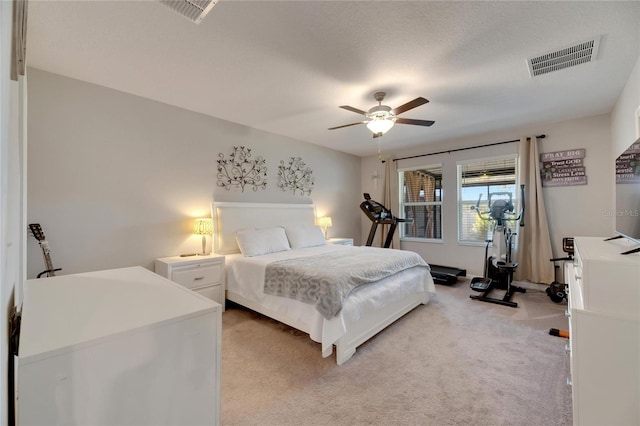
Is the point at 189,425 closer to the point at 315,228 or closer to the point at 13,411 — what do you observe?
the point at 13,411

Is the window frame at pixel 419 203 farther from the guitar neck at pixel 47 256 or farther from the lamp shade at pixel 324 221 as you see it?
the guitar neck at pixel 47 256

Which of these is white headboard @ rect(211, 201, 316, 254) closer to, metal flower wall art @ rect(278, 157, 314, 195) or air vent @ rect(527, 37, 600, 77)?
metal flower wall art @ rect(278, 157, 314, 195)

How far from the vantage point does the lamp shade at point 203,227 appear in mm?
3326

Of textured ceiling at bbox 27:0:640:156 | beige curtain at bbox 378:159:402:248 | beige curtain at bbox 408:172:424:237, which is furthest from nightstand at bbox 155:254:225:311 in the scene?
beige curtain at bbox 408:172:424:237

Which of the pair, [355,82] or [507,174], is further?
[507,174]

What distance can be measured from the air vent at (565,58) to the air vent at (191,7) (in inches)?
98.9

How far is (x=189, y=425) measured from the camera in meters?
0.98

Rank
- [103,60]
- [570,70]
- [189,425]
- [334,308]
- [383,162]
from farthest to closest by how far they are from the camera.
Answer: [383,162]
[570,70]
[103,60]
[334,308]
[189,425]

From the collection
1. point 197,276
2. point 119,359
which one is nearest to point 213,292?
point 197,276

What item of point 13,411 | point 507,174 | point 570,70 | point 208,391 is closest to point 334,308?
point 208,391

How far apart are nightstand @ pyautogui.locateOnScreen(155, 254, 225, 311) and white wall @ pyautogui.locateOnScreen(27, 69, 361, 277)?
0.36 m

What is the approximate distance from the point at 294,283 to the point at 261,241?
1.28m

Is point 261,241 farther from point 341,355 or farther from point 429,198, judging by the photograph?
point 429,198

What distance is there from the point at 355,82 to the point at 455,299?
119 inches
